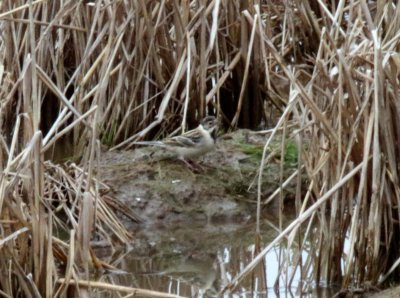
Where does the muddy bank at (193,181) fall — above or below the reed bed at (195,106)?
below

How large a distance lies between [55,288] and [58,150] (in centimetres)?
377

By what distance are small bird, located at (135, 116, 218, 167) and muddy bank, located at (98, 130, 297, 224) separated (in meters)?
0.16

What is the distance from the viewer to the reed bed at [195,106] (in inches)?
221

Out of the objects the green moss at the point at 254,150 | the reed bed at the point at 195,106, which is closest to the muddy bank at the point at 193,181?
the green moss at the point at 254,150

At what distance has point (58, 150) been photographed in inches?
368

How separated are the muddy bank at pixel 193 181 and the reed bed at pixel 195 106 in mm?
262

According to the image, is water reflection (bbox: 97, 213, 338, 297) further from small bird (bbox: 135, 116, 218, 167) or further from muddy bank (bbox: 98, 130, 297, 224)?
small bird (bbox: 135, 116, 218, 167)

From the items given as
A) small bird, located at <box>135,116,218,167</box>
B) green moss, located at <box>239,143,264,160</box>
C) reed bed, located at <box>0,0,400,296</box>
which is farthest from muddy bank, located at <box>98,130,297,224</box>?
reed bed, located at <box>0,0,400,296</box>

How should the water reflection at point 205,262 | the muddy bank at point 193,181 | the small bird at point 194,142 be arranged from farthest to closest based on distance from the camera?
the small bird at point 194,142 → the muddy bank at point 193,181 → the water reflection at point 205,262

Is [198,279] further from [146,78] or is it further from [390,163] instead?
[146,78]

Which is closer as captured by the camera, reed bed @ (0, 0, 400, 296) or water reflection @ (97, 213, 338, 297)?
reed bed @ (0, 0, 400, 296)

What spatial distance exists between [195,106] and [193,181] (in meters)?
0.72

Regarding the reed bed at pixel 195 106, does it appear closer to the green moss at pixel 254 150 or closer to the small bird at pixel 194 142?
the small bird at pixel 194 142

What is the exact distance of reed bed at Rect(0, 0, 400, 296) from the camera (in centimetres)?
562
